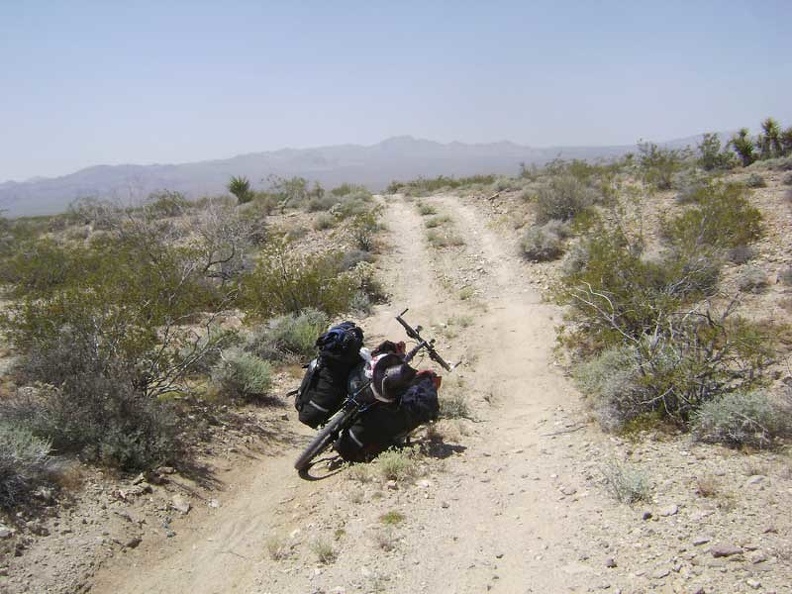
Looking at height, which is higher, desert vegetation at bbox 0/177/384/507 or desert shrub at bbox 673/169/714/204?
desert shrub at bbox 673/169/714/204

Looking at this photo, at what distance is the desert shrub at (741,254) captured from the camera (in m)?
10.0

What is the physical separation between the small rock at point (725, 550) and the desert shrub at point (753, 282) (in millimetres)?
6841

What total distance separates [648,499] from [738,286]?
652 cm

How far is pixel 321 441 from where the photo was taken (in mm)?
5082

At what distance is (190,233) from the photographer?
18312mm

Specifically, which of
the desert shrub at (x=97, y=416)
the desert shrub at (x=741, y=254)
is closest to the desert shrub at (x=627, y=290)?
the desert shrub at (x=741, y=254)

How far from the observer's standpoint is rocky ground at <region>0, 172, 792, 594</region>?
10.9 ft

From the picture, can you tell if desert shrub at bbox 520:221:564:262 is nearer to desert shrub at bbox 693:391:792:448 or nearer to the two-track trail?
the two-track trail

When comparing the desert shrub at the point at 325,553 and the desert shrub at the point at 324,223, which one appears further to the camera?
the desert shrub at the point at 324,223

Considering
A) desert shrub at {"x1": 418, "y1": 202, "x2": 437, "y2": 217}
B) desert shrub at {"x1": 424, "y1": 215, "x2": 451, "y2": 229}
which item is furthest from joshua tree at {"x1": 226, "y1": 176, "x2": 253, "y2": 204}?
desert shrub at {"x1": 424, "y1": 215, "x2": 451, "y2": 229}

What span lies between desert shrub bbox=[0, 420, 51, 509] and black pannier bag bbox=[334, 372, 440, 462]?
242 centimetres

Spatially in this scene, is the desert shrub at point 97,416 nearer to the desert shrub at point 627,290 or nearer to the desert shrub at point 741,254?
the desert shrub at point 627,290

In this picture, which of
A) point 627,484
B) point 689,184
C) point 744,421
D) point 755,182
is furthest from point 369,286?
point 755,182

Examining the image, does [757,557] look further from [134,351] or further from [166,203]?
[166,203]
